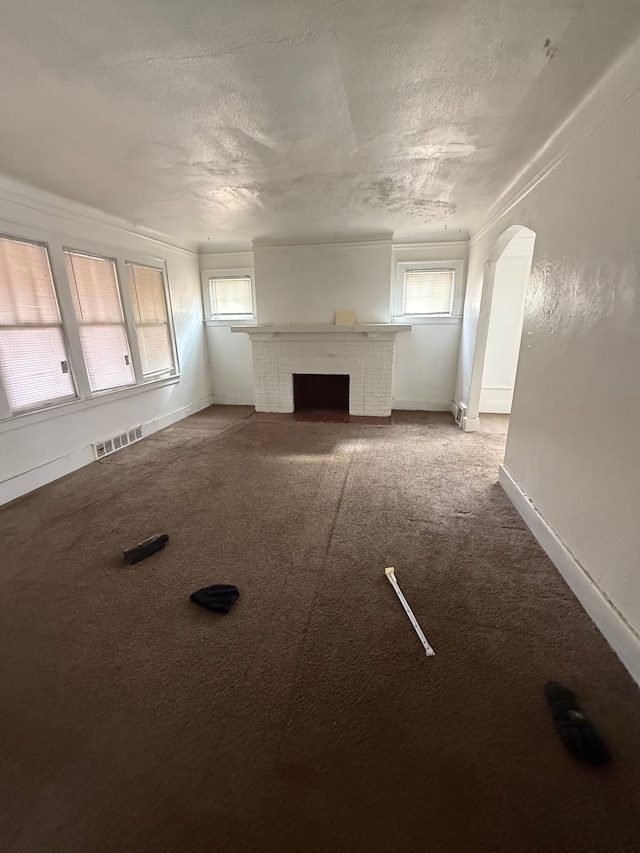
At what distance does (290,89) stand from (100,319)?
294cm

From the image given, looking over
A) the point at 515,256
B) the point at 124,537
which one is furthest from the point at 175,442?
the point at 515,256

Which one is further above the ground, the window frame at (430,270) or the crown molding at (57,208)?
the crown molding at (57,208)

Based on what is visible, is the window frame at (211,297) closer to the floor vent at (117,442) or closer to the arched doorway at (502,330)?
the floor vent at (117,442)

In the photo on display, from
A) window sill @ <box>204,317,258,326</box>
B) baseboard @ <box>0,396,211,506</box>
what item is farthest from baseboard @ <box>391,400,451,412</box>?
baseboard @ <box>0,396,211,506</box>

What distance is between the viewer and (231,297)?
5680 mm

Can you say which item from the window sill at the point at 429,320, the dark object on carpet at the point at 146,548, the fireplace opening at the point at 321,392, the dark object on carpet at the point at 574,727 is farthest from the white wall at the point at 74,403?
the dark object on carpet at the point at 574,727

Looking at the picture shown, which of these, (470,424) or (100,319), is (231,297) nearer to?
(100,319)

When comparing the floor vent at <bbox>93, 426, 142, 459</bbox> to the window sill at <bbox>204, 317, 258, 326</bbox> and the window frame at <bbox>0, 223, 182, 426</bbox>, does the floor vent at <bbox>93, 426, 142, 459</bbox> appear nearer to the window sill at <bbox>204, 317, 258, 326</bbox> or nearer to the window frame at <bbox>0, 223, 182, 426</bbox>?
the window frame at <bbox>0, 223, 182, 426</bbox>

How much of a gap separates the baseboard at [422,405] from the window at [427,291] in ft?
4.04

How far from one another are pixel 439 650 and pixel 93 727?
1.35 m

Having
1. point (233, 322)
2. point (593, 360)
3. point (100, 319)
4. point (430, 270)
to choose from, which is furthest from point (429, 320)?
point (100, 319)

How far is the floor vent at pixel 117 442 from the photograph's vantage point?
3.68 meters

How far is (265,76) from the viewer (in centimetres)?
163

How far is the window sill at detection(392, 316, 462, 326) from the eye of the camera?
5.06 m
